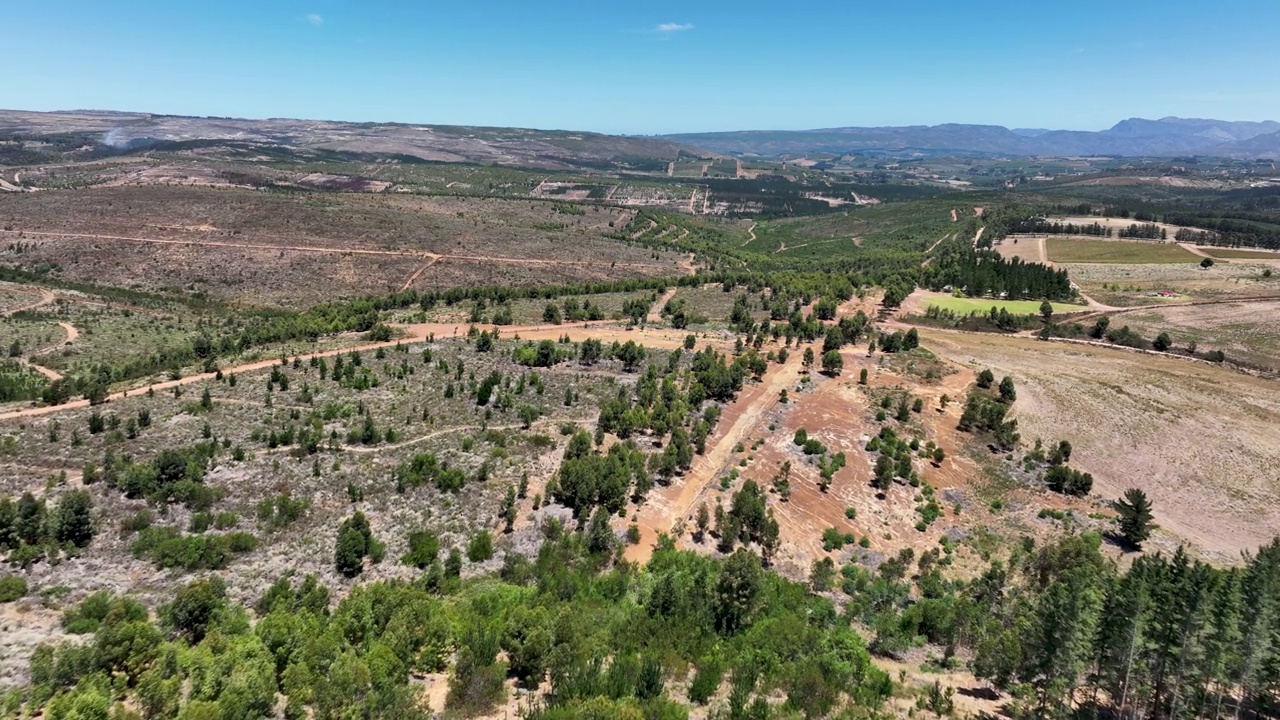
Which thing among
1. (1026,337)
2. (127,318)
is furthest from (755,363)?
(127,318)

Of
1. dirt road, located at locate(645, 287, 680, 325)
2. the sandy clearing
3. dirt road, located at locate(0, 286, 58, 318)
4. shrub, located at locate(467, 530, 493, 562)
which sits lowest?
shrub, located at locate(467, 530, 493, 562)

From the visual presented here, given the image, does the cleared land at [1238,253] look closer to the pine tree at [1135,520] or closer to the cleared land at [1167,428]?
the cleared land at [1167,428]

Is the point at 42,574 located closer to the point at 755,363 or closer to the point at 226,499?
the point at 226,499

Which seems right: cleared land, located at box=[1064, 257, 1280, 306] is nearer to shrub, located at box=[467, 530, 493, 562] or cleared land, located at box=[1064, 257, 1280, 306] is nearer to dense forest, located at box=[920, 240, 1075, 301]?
dense forest, located at box=[920, 240, 1075, 301]

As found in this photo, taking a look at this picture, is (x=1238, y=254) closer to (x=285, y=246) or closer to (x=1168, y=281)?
(x=1168, y=281)

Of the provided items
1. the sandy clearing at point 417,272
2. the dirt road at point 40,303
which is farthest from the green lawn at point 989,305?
the dirt road at point 40,303

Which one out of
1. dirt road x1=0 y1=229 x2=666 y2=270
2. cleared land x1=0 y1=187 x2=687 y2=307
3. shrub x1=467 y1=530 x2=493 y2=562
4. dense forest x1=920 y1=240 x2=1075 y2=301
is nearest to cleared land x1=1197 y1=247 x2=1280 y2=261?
dense forest x1=920 y1=240 x2=1075 y2=301
